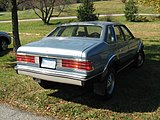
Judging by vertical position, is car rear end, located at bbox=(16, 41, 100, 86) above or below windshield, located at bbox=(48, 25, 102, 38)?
below

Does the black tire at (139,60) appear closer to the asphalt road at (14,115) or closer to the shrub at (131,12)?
the asphalt road at (14,115)

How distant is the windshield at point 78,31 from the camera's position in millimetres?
6340

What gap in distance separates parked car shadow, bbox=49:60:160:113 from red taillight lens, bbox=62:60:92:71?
2.86 feet

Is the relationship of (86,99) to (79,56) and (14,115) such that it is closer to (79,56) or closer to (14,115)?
(79,56)

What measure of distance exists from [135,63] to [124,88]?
6.44ft

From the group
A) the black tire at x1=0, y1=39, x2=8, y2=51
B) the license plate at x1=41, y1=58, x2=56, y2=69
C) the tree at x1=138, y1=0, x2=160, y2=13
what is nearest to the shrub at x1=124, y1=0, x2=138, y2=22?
the tree at x1=138, y1=0, x2=160, y2=13

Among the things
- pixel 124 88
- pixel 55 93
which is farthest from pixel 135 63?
pixel 55 93

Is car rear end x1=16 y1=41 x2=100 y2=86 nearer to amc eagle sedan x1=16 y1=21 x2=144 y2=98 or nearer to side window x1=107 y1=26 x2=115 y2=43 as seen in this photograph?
amc eagle sedan x1=16 y1=21 x2=144 y2=98

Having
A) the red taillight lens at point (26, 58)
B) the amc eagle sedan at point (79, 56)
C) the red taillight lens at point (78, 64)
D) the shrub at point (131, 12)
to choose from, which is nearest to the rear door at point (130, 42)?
the amc eagle sedan at point (79, 56)

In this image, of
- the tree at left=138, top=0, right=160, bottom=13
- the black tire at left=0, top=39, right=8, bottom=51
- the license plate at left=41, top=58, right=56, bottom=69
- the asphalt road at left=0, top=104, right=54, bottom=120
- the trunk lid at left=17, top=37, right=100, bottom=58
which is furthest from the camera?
the black tire at left=0, top=39, right=8, bottom=51

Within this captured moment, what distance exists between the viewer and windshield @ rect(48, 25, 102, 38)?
6340 millimetres

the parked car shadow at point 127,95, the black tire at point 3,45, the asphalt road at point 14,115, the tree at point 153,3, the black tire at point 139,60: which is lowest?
the black tire at point 3,45

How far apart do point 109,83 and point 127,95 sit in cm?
49

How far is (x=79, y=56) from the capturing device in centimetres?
516
